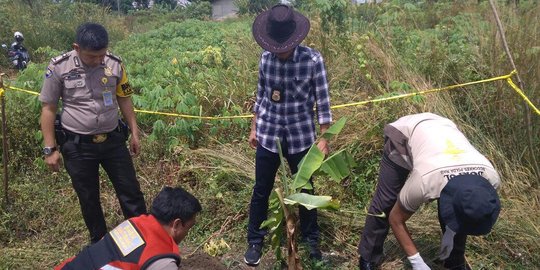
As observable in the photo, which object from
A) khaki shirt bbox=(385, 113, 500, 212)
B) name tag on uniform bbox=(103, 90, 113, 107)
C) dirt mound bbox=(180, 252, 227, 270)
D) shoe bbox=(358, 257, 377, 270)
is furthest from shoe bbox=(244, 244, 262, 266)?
name tag on uniform bbox=(103, 90, 113, 107)

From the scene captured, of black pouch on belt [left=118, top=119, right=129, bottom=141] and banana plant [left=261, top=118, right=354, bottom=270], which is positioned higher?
black pouch on belt [left=118, top=119, right=129, bottom=141]

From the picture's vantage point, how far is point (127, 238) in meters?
2.07

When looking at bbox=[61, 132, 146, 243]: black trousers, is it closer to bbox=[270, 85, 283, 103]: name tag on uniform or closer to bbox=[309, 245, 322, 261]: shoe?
bbox=[270, 85, 283, 103]: name tag on uniform

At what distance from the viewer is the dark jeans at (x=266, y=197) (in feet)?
11.1

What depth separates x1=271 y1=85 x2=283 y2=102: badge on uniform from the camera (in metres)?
3.26

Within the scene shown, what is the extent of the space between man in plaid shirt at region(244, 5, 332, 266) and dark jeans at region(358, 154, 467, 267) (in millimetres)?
388

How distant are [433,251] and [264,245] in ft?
4.03

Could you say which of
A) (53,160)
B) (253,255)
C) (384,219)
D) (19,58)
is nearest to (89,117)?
(53,160)

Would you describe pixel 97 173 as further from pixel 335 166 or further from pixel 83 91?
pixel 335 166

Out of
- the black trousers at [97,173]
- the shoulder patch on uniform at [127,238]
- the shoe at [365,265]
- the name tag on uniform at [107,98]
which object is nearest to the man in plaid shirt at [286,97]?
the shoe at [365,265]

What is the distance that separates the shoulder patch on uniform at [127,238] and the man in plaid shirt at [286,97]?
1.38 metres

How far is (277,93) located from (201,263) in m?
1.35

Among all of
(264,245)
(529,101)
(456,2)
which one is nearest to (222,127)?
(264,245)

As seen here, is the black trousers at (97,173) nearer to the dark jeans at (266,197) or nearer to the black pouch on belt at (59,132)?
the black pouch on belt at (59,132)
